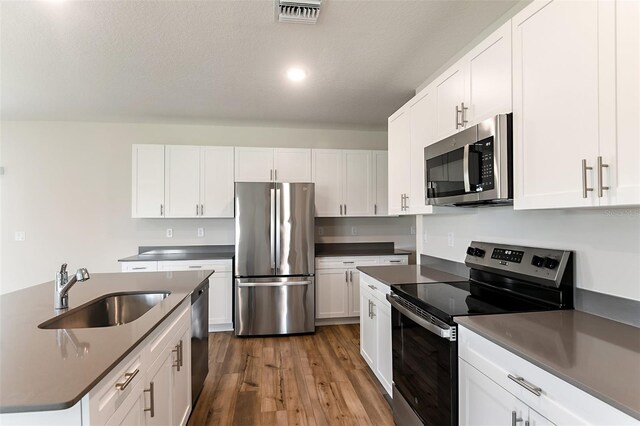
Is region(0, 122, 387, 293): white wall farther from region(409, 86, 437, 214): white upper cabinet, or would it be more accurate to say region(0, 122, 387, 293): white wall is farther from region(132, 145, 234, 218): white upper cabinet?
region(409, 86, 437, 214): white upper cabinet

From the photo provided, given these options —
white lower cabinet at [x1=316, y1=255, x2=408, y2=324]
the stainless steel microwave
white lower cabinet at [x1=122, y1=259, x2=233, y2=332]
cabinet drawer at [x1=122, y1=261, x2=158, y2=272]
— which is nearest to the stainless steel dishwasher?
white lower cabinet at [x1=122, y1=259, x2=233, y2=332]

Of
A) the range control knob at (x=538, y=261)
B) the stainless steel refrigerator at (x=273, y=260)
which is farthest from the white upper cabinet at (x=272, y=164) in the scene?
the range control knob at (x=538, y=261)

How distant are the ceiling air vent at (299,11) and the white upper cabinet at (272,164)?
2103 mm

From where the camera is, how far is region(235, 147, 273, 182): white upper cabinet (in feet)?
13.2

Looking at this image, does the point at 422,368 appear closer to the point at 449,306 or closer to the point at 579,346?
the point at 449,306

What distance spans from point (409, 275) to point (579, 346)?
1.37 m

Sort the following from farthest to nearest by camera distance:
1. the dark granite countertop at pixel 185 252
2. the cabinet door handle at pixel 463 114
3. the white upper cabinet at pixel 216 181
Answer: the white upper cabinet at pixel 216 181, the dark granite countertop at pixel 185 252, the cabinet door handle at pixel 463 114

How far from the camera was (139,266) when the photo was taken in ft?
11.8

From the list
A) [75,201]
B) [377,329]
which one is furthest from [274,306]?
[75,201]

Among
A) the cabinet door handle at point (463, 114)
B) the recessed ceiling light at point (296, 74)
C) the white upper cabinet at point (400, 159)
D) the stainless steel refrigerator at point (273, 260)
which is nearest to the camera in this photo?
the cabinet door handle at point (463, 114)

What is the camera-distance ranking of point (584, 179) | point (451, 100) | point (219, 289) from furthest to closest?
point (219, 289) < point (451, 100) < point (584, 179)

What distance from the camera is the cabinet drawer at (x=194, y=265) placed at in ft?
11.9

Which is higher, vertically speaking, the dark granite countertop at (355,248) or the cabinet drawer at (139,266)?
the dark granite countertop at (355,248)

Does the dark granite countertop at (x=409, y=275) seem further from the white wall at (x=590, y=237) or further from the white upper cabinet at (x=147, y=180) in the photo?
the white upper cabinet at (x=147, y=180)
